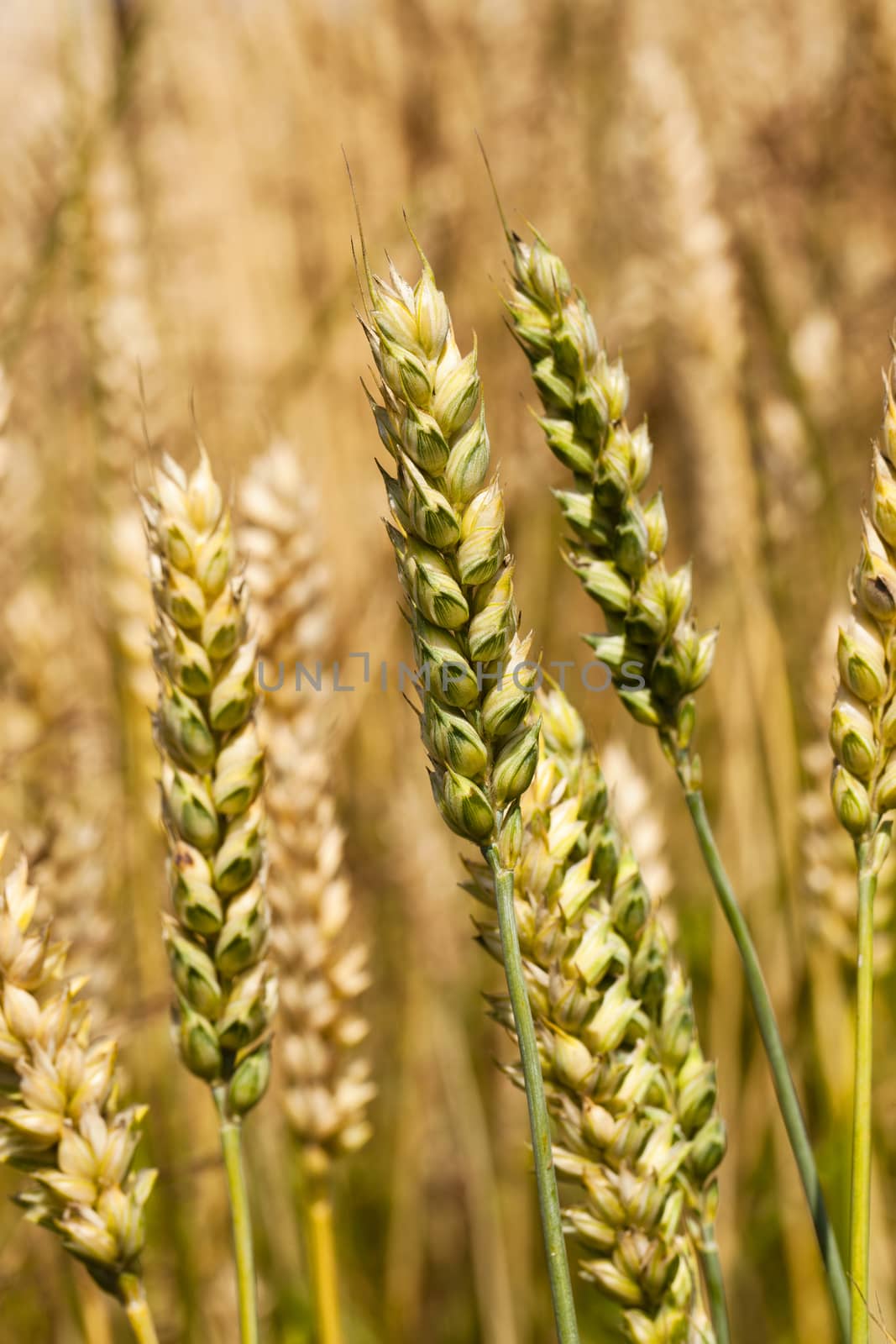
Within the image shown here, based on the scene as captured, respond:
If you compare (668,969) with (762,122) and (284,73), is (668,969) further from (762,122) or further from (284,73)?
(284,73)

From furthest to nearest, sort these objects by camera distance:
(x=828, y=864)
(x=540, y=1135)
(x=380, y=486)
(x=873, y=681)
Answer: (x=380, y=486) → (x=828, y=864) → (x=873, y=681) → (x=540, y=1135)

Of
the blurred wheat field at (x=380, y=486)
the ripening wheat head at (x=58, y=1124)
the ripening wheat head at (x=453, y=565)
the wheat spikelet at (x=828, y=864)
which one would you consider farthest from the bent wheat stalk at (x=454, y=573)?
the wheat spikelet at (x=828, y=864)

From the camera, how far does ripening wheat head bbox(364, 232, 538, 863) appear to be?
0.49m

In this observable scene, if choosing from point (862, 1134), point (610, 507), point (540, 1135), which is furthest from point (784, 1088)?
point (610, 507)

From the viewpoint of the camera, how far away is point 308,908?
39.0 inches

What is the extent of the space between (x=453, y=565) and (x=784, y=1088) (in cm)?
32

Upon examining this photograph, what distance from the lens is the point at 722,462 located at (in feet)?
5.64

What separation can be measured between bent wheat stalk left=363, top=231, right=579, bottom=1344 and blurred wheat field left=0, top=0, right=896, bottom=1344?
0.43 m

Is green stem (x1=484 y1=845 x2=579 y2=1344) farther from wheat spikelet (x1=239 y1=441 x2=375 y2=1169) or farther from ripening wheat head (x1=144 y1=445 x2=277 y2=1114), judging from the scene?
wheat spikelet (x1=239 y1=441 x2=375 y2=1169)

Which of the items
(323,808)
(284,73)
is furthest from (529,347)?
(284,73)

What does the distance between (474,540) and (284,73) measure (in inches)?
88.2

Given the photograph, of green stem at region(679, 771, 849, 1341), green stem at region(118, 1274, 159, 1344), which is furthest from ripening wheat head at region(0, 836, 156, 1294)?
green stem at region(679, 771, 849, 1341)

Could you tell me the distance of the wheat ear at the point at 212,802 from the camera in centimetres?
57

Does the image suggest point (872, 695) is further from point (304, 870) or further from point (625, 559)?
point (304, 870)
